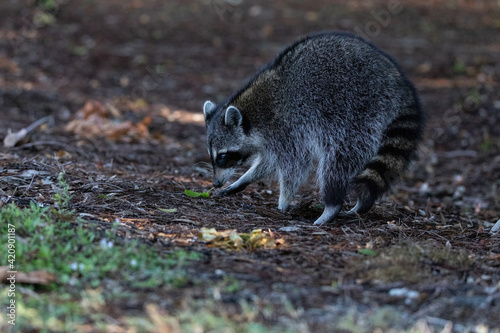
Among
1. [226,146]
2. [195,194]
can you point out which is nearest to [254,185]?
[226,146]

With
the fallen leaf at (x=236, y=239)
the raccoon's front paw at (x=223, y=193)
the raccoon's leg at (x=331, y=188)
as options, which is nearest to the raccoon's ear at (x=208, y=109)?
the raccoon's front paw at (x=223, y=193)

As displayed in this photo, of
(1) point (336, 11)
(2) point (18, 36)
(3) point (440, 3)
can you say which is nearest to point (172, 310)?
(2) point (18, 36)

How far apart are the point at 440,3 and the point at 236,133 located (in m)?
13.7

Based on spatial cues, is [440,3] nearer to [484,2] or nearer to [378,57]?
[484,2]

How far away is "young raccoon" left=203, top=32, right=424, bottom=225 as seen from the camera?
17.3 feet

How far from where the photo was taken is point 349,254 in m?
4.02

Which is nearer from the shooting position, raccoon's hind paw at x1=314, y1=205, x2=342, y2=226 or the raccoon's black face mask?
raccoon's hind paw at x1=314, y1=205, x2=342, y2=226

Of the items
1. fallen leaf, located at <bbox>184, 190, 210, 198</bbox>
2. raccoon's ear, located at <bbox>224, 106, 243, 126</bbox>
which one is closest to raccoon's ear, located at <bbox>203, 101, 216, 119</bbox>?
raccoon's ear, located at <bbox>224, 106, 243, 126</bbox>

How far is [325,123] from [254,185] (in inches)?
68.8

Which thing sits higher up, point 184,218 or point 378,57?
point 378,57

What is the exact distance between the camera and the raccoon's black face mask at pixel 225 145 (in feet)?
19.1

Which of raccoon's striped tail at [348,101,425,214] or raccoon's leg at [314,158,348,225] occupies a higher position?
raccoon's striped tail at [348,101,425,214]

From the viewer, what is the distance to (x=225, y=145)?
230 inches

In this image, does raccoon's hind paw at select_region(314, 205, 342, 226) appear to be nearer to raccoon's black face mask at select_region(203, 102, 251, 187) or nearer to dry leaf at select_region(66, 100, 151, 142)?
raccoon's black face mask at select_region(203, 102, 251, 187)
